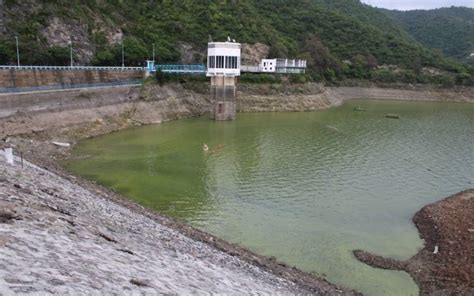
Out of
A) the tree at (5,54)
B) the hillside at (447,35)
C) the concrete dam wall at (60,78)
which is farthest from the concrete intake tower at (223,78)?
the hillside at (447,35)

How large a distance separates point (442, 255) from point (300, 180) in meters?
13.0

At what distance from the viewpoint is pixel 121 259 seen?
1104cm

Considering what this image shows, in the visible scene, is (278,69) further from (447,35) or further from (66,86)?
(447,35)

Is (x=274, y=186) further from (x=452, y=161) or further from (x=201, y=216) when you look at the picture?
(x=452, y=161)

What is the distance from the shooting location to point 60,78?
4812cm

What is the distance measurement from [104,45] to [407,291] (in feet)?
195

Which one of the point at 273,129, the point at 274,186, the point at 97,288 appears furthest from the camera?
the point at 273,129

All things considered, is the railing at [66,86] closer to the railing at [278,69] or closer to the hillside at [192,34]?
the hillside at [192,34]

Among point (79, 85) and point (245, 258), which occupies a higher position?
point (79, 85)

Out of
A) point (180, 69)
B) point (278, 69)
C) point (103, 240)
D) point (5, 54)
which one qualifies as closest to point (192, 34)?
point (180, 69)

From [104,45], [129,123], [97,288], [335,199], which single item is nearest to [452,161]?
[335,199]

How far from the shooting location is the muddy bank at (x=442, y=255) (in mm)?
16594

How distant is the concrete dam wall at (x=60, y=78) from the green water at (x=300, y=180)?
8578 millimetres

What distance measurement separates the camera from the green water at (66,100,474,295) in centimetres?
2050
